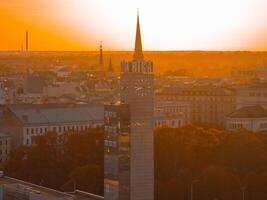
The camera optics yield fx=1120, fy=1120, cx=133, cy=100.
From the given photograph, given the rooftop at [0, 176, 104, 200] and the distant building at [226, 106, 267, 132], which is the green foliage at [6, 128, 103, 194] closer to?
the rooftop at [0, 176, 104, 200]

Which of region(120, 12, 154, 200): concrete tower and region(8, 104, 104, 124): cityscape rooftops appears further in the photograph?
region(8, 104, 104, 124): cityscape rooftops

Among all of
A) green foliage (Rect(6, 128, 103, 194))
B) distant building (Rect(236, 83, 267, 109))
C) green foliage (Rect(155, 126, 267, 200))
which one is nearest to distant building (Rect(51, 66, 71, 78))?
distant building (Rect(236, 83, 267, 109))

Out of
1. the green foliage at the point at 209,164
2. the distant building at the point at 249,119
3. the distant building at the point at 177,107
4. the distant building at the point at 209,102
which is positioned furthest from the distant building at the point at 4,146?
the distant building at the point at 209,102

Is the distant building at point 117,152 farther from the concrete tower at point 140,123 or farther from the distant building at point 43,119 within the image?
the distant building at point 43,119

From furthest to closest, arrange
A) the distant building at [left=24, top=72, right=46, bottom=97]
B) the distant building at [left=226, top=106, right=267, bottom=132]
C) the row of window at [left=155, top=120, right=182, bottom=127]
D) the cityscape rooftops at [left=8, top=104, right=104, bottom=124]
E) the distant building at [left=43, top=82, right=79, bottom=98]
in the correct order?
the distant building at [left=24, top=72, right=46, bottom=97] < the distant building at [left=43, top=82, right=79, bottom=98] < the distant building at [left=226, top=106, right=267, bottom=132] < the row of window at [left=155, top=120, right=182, bottom=127] < the cityscape rooftops at [left=8, top=104, right=104, bottom=124]

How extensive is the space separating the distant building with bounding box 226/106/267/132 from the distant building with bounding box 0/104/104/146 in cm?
679

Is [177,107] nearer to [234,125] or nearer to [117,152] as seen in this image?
[234,125]

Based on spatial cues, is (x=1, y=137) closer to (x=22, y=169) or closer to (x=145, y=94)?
(x=22, y=169)

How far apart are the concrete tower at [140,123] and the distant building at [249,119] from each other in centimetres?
2374

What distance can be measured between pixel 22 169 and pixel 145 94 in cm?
938

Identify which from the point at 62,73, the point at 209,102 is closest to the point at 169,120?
the point at 209,102

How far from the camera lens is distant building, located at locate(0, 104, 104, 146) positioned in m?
50.2

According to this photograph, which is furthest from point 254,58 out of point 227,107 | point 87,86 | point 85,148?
point 85,148

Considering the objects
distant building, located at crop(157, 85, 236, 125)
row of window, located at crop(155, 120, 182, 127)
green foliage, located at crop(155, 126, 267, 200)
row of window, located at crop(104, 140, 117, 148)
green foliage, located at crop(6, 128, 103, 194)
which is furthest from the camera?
distant building, located at crop(157, 85, 236, 125)
